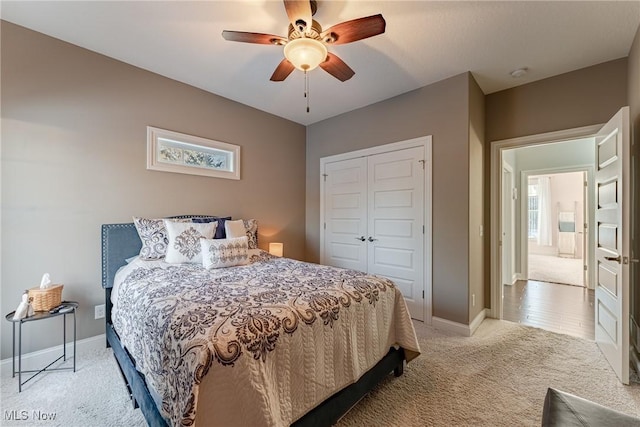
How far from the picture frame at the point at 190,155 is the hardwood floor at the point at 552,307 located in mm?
4101

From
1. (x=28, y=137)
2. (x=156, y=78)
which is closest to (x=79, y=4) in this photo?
(x=156, y=78)

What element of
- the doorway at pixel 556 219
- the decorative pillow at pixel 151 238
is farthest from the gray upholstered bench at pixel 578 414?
the doorway at pixel 556 219

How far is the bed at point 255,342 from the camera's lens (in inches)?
41.9

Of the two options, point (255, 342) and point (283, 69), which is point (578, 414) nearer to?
point (255, 342)

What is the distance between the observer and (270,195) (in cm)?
403

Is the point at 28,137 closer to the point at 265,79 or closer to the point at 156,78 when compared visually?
the point at 156,78

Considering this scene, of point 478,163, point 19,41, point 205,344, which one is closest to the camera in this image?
point 205,344

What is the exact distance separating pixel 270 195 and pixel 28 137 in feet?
8.24

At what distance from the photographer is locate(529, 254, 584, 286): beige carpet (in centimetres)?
505

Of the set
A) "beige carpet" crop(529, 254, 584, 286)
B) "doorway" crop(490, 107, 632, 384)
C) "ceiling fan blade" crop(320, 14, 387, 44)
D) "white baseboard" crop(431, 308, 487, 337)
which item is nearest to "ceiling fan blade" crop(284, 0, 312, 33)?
"ceiling fan blade" crop(320, 14, 387, 44)

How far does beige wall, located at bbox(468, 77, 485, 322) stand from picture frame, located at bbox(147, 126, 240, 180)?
2.90 m

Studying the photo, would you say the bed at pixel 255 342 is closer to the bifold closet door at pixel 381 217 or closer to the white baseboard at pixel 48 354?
the white baseboard at pixel 48 354

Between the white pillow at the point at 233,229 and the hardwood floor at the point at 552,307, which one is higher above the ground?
the white pillow at the point at 233,229

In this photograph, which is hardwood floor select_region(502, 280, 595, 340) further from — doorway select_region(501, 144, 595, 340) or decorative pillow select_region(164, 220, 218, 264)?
decorative pillow select_region(164, 220, 218, 264)
